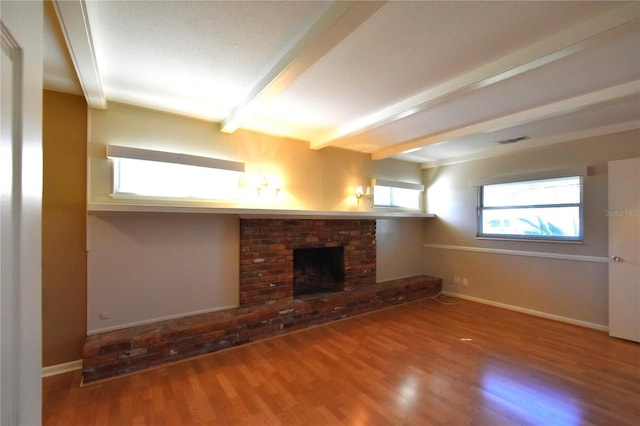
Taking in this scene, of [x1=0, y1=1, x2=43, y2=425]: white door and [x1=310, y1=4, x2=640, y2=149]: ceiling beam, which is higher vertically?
[x1=310, y1=4, x2=640, y2=149]: ceiling beam

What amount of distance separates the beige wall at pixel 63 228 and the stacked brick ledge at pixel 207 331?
1.08 ft

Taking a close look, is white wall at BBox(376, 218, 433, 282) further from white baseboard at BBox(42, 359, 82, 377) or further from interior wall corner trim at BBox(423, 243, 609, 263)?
white baseboard at BBox(42, 359, 82, 377)

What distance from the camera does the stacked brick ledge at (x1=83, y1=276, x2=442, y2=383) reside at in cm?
254

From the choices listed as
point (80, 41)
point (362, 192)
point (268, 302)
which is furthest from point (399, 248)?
point (80, 41)

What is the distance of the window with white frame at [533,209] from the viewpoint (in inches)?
154

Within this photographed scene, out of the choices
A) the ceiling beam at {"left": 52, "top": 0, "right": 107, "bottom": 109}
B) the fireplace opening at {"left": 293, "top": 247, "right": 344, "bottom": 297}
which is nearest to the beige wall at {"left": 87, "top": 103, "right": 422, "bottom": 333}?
the ceiling beam at {"left": 52, "top": 0, "right": 107, "bottom": 109}

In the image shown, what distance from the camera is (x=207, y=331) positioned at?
9.80ft

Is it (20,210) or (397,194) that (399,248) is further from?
(20,210)

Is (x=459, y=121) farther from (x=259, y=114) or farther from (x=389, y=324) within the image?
(x=389, y=324)

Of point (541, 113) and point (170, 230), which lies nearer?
point (541, 113)

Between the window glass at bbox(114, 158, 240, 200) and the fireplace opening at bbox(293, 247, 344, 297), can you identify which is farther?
the fireplace opening at bbox(293, 247, 344, 297)

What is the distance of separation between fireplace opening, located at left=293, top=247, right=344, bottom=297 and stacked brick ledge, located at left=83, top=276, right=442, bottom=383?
39cm

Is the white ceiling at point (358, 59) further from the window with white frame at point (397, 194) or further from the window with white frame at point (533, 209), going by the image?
the window with white frame at point (397, 194)

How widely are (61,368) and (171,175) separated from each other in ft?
6.97
